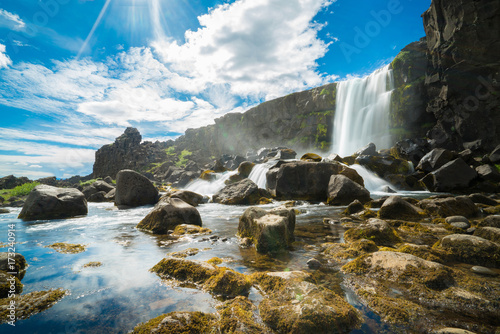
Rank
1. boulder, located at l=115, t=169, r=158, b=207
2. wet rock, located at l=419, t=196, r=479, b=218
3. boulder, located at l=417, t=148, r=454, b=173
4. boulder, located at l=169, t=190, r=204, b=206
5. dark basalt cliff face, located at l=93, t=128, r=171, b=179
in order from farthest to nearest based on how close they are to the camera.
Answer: dark basalt cliff face, located at l=93, t=128, r=171, b=179 → boulder, located at l=417, t=148, r=454, b=173 → boulder, located at l=115, t=169, r=158, b=207 → boulder, located at l=169, t=190, r=204, b=206 → wet rock, located at l=419, t=196, r=479, b=218

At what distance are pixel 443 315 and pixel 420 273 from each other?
115cm

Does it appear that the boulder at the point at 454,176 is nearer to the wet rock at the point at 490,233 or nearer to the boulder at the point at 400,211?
the boulder at the point at 400,211

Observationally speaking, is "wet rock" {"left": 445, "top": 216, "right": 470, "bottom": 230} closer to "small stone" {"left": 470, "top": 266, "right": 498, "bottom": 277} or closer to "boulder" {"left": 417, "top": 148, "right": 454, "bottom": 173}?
"small stone" {"left": 470, "top": 266, "right": 498, "bottom": 277}

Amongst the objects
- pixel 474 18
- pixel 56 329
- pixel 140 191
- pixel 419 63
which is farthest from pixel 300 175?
pixel 419 63

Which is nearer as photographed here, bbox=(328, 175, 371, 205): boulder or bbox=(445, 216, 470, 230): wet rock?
bbox=(445, 216, 470, 230): wet rock

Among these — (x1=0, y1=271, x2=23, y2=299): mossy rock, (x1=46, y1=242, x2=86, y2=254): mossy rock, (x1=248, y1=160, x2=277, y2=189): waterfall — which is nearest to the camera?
(x1=0, y1=271, x2=23, y2=299): mossy rock

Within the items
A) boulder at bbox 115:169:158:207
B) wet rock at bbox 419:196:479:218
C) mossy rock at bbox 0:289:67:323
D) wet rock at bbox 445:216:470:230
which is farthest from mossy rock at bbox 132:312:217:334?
boulder at bbox 115:169:158:207

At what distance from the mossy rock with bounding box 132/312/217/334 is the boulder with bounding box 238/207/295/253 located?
3.74 metres

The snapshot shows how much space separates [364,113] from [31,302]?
207ft

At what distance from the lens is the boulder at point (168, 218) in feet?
34.1

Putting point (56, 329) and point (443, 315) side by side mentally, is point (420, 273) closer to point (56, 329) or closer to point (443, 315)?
point (443, 315)

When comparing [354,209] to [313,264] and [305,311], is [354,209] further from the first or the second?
[305,311]

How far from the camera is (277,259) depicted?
6484 millimetres

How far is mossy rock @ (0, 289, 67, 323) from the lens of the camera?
383 cm
